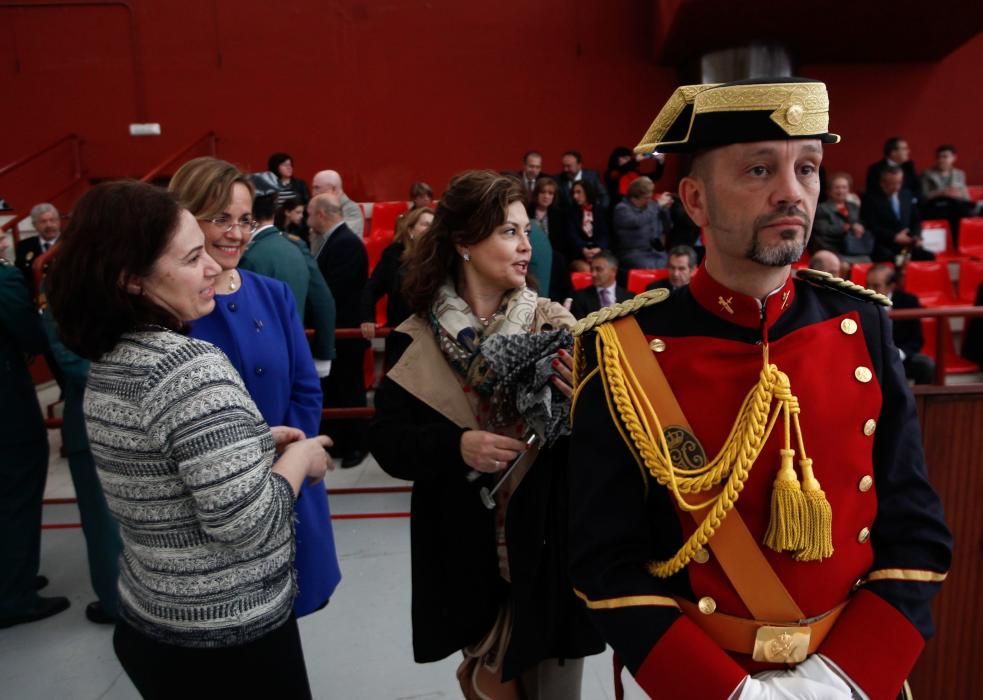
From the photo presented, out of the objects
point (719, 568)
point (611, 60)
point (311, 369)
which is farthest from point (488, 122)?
point (719, 568)

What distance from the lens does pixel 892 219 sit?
7242 mm

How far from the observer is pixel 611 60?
29.4 feet

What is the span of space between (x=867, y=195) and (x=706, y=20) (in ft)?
7.37

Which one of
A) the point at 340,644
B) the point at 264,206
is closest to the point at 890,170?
the point at 264,206

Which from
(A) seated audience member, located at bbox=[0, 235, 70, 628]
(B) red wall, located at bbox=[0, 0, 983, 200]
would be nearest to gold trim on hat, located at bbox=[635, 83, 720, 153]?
(A) seated audience member, located at bbox=[0, 235, 70, 628]

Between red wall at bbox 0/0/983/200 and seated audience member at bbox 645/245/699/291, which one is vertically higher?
red wall at bbox 0/0/983/200

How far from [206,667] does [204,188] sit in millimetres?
1200

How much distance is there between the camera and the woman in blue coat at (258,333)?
2.00 m

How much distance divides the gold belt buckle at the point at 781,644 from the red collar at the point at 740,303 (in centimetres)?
47

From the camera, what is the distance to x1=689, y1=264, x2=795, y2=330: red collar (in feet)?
4.16

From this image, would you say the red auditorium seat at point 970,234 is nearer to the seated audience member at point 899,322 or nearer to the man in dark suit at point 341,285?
the seated audience member at point 899,322

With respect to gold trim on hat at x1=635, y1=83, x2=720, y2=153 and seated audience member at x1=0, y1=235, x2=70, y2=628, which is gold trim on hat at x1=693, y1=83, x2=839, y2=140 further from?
seated audience member at x1=0, y1=235, x2=70, y2=628

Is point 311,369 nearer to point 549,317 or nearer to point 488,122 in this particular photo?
point 549,317

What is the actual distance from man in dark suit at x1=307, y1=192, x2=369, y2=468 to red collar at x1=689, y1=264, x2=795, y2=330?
3.83m
